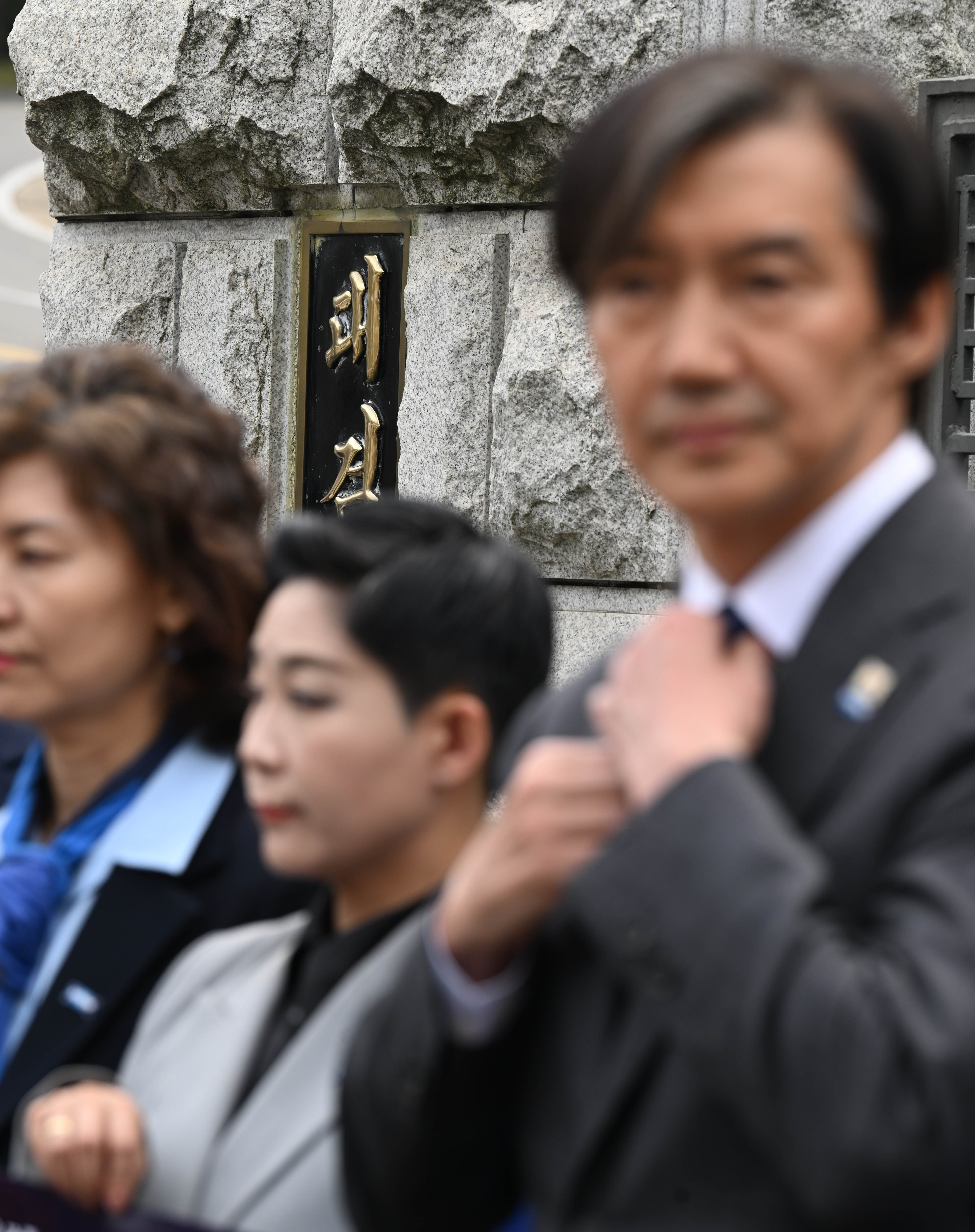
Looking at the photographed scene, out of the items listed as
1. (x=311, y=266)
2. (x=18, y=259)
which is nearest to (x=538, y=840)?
(x=311, y=266)

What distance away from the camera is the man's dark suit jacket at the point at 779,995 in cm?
90

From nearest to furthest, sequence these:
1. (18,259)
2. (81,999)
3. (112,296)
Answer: (81,999)
(112,296)
(18,259)

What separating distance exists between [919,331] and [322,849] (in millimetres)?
727

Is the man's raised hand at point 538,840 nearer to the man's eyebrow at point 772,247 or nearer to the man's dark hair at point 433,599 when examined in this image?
the man's eyebrow at point 772,247

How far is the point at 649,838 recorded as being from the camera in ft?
3.20

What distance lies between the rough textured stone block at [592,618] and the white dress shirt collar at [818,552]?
92.6 inches

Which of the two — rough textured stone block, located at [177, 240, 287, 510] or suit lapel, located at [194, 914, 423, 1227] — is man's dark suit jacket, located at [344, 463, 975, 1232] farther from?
Result: rough textured stone block, located at [177, 240, 287, 510]

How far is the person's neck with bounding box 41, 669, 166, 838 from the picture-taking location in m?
1.92

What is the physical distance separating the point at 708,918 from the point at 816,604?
0.24m

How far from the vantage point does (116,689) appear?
75.0 inches

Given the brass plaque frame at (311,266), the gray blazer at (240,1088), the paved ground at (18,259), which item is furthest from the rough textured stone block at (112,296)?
the paved ground at (18,259)

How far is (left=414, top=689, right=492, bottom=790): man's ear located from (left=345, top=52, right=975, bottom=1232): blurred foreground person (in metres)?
0.39

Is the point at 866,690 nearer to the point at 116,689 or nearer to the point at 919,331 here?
the point at 919,331

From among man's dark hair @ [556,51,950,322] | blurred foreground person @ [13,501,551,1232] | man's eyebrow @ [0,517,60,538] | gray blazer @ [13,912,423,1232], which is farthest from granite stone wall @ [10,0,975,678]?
man's dark hair @ [556,51,950,322]
